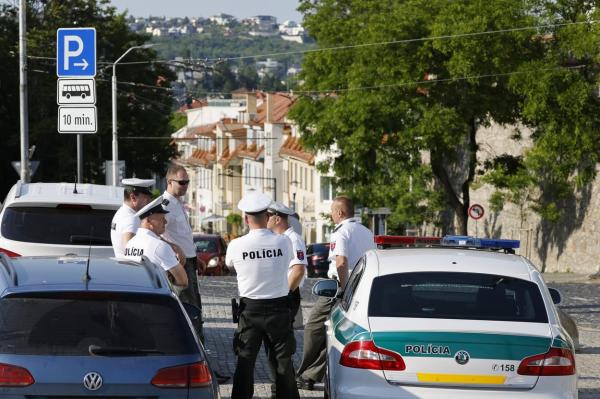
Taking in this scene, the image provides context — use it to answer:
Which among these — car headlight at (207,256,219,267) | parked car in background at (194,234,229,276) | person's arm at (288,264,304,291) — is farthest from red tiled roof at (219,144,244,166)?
person's arm at (288,264,304,291)

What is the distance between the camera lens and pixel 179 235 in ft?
39.8

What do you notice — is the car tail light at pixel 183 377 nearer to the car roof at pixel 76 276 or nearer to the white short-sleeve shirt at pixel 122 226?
the car roof at pixel 76 276

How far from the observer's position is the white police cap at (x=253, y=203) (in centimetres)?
1026

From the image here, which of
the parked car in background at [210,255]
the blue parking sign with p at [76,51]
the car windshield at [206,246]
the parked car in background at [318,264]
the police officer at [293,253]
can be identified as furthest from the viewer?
the parked car in background at [318,264]

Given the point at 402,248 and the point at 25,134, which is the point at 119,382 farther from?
the point at 25,134

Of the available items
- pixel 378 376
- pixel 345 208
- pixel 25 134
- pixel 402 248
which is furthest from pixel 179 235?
pixel 25 134

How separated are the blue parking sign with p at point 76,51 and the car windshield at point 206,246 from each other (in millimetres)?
21437

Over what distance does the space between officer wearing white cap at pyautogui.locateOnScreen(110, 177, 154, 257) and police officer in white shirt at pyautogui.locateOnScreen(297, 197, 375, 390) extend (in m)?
1.63

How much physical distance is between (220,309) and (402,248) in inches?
469

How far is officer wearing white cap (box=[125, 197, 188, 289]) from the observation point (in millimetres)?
10688

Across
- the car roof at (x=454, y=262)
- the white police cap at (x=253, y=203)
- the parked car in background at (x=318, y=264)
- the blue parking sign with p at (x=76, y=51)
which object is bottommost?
the parked car in background at (x=318, y=264)

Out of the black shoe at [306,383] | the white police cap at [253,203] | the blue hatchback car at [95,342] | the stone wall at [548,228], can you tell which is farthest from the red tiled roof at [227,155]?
the blue hatchback car at [95,342]

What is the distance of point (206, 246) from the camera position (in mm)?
43750

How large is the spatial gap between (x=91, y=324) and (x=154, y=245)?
10.7 ft
